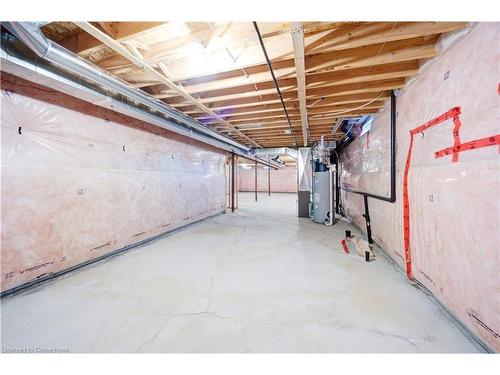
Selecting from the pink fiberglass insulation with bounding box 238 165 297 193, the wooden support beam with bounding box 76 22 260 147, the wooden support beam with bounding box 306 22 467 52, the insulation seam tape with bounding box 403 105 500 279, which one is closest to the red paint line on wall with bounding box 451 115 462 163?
the insulation seam tape with bounding box 403 105 500 279

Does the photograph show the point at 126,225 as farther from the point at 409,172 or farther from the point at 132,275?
the point at 409,172

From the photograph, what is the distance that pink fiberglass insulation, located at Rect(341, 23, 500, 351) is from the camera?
1.19 metres

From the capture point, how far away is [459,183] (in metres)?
1.41

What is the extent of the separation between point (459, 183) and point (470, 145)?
261 mm

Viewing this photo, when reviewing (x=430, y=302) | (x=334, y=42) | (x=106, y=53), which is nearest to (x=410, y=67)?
(x=334, y=42)

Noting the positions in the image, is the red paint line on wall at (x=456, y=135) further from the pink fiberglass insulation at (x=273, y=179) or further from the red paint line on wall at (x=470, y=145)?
the pink fiberglass insulation at (x=273, y=179)

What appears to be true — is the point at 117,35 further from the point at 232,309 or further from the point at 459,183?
the point at 459,183

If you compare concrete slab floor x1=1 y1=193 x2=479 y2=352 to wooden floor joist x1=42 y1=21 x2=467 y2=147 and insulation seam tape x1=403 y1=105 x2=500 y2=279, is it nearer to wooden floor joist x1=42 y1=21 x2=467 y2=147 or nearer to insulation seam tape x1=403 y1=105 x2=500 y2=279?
insulation seam tape x1=403 y1=105 x2=500 y2=279

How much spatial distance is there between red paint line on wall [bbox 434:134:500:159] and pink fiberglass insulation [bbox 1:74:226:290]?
3650 mm

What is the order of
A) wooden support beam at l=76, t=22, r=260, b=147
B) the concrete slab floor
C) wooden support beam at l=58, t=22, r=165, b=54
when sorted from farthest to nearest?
wooden support beam at l=58, t=22, r=165, b=54
wooden support beam at l=76, t=22, r=260, b=147
the concrete slab floor

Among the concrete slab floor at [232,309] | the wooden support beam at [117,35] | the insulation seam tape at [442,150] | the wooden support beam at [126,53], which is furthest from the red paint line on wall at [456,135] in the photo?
the wooden support beam at [126,53]

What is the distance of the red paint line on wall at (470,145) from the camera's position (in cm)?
116

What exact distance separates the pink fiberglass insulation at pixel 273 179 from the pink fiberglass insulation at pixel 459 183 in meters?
12.0

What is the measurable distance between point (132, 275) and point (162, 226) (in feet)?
5.43
